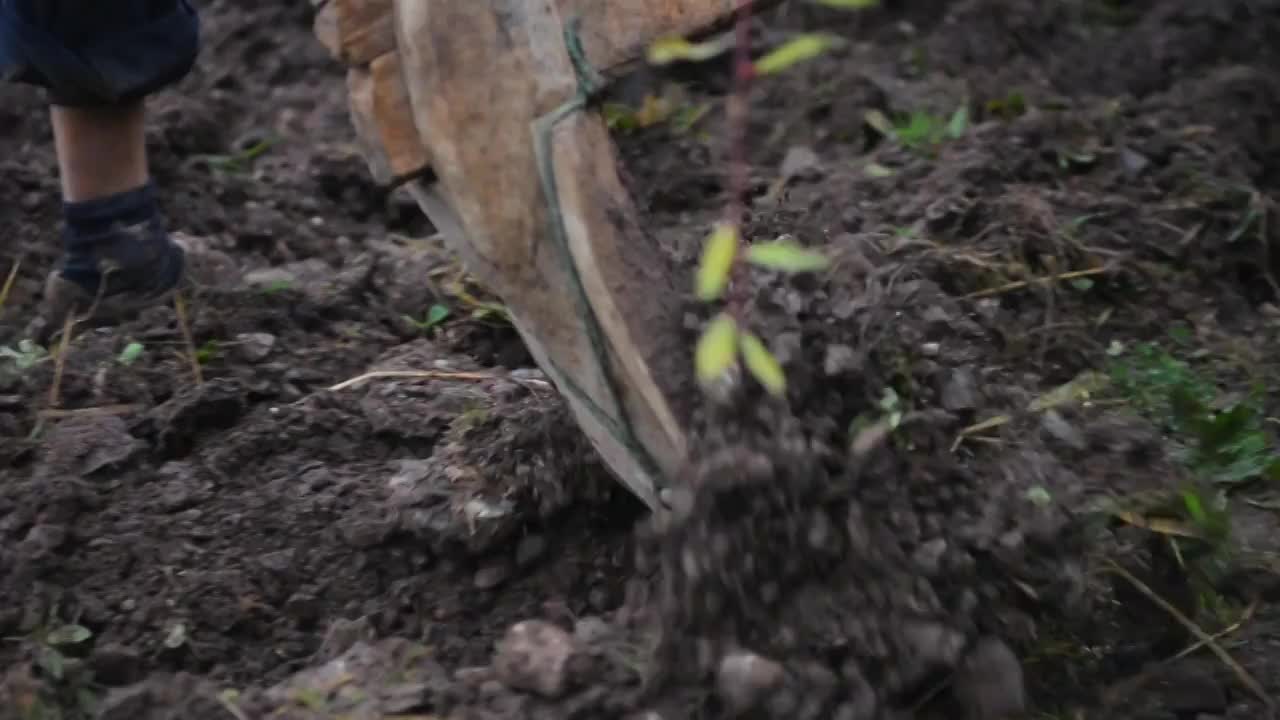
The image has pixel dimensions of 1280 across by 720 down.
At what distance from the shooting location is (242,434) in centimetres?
175

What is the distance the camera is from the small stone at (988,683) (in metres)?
1.22

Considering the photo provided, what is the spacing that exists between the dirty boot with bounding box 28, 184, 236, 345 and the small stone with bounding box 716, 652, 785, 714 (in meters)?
1.18

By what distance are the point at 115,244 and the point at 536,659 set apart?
3.50ft

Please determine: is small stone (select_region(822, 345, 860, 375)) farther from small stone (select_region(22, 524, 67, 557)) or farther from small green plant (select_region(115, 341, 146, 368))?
small green plant (select_region(115, 341, 146, 368))

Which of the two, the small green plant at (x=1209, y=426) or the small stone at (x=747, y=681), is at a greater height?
the small stone at (x=747, y=681)

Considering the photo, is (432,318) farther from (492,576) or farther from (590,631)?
(590,631)

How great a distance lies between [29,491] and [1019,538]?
1.02 metres

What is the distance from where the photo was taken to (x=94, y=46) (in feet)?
6.40

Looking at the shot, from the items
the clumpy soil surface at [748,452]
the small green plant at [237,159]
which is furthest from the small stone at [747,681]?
the small green plant at [237,159]

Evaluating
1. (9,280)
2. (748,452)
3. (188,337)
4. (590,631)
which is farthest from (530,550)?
(9,280)

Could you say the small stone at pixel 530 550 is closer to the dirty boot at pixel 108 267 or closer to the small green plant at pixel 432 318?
the small green plant at pixel 432 318

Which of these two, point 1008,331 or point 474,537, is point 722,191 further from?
point 474,537

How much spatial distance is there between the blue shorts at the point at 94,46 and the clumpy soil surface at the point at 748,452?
299 mm

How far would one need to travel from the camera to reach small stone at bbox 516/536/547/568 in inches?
57.9
